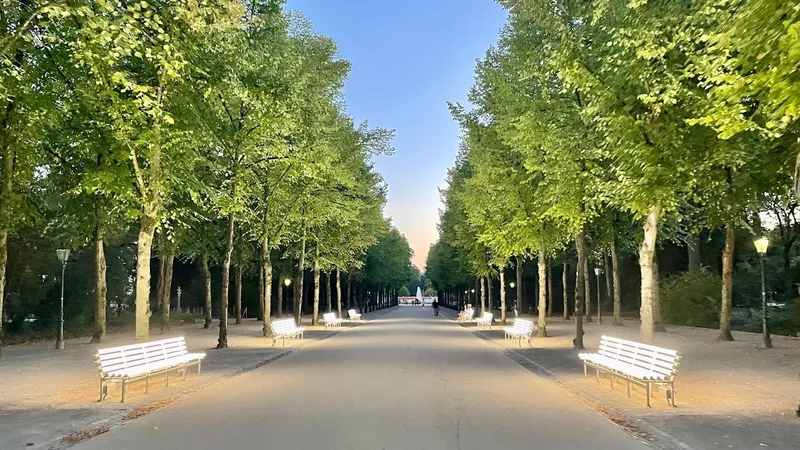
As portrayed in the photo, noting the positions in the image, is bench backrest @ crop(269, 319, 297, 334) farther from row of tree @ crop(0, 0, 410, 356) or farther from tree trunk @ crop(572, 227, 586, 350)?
tree trunk @ crop(572, 227, 586, 350)

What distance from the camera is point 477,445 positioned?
750cm

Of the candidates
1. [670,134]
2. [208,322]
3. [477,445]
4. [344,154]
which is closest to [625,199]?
[670,134]

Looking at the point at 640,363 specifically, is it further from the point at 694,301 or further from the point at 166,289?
the point at 694,301

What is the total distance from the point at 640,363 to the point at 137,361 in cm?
908

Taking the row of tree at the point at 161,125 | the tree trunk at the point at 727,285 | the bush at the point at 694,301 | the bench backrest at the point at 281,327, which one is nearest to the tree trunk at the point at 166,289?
the row of tree at the point at 161,125

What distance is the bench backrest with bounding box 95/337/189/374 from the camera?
1091cm

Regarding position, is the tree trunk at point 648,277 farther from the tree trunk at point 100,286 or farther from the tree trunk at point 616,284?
the tree trunk at point 616,284

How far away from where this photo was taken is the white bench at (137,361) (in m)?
10.8

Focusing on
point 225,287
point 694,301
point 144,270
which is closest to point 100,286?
point 225,287

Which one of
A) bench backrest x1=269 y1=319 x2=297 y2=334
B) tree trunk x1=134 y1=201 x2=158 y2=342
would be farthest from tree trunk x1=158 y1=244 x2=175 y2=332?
tree trunk x1=134 y1=201 x2=158 y2=342

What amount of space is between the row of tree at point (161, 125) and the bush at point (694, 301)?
18.9 m

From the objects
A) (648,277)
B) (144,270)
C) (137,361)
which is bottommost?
(137,361)

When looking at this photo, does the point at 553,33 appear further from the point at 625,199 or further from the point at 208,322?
the point at 208,322

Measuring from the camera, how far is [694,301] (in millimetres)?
35344
